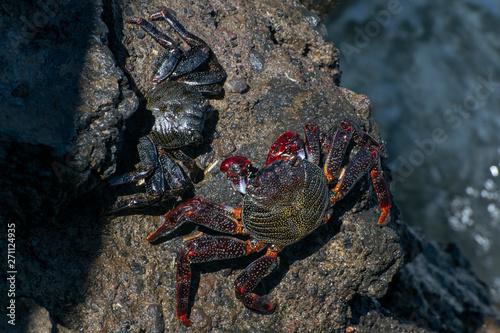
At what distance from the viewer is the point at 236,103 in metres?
4.06

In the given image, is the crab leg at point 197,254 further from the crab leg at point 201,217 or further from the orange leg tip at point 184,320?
the crab leg at point 201,217

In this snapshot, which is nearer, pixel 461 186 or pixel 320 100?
pixel 320 100

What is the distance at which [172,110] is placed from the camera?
3.85 meters

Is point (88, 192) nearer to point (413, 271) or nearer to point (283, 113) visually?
point (283, 113)

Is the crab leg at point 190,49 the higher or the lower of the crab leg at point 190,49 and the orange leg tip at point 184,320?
the higher

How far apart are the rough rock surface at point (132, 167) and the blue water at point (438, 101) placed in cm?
552

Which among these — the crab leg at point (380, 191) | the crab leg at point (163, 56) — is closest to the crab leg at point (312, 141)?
the crab leg at point (380, 191)

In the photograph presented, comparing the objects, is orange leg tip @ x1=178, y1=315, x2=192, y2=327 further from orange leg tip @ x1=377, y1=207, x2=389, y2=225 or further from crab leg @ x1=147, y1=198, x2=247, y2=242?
orange leg tip @ x1=377, y1=207, x2=389, y2=225

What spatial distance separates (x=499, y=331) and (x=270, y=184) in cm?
450

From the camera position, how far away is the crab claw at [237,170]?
137 inches

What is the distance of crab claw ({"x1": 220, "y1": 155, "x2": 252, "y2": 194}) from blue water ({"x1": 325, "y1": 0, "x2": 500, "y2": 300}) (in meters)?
6.30

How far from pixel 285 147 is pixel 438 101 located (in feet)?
25.5

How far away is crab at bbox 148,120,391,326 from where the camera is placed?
3355 millimetres

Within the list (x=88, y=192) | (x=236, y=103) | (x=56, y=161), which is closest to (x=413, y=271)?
(x=236, y=103)
